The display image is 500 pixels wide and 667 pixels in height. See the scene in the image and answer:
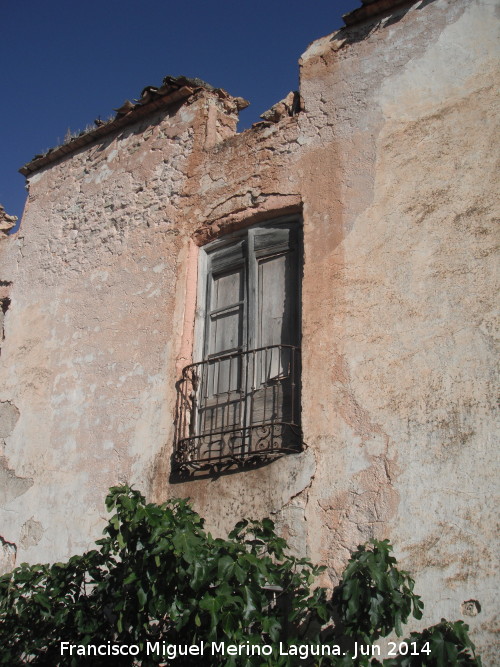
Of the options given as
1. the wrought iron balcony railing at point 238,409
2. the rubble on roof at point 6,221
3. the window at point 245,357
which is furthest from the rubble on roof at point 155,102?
the wrought iron balcony railing at point 238,409

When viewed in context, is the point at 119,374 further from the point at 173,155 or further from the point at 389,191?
the point at 389,191

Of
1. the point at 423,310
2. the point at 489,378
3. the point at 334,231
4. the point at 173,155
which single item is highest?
the point at 173,155

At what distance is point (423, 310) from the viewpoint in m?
4.24

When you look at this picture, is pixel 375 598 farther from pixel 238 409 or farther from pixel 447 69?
pixel 447 69

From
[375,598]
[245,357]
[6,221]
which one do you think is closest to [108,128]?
[6,221]

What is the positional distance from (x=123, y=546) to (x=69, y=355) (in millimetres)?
2273

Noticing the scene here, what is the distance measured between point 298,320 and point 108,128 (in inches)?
113

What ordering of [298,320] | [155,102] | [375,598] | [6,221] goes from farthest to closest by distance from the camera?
1. [6,221]
2. [155,102]
3. [298,320]
4. [375,598]

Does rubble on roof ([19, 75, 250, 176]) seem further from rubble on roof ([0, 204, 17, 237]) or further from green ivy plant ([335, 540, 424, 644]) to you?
green ivy plant ([335, 540, 424, 644])

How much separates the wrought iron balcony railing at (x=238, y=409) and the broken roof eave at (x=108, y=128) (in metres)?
2.33

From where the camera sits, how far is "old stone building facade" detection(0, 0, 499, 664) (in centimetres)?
397

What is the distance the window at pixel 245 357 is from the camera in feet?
15.3

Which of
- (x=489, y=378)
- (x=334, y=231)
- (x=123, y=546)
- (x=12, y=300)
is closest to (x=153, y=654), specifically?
(x=123, y=546)

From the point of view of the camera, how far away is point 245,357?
498 centimetres
